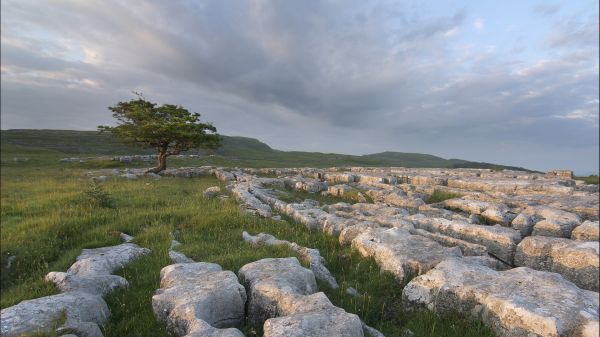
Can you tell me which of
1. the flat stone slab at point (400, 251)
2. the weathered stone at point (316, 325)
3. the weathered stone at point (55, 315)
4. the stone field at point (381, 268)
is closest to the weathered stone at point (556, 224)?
the stone field at point (381, 268)

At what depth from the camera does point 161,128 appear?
35156 mm

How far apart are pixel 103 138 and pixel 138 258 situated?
13240 cm

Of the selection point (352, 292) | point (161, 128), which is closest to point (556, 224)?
point (352, 292)

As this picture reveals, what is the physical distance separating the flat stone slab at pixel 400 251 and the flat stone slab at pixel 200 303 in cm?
441

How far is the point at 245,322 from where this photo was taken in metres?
7.20

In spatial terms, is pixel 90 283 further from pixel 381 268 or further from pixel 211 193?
pixel 211 193

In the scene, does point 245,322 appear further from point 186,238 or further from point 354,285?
point 186,238

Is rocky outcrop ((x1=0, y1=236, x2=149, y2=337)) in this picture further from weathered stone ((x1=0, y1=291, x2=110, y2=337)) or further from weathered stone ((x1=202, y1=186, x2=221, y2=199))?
weathered stone ((x1=202, y1=186, x2=221, y2=199))

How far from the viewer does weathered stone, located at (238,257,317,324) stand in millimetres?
7078

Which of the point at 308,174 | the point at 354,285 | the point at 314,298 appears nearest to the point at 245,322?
the point at 314,298

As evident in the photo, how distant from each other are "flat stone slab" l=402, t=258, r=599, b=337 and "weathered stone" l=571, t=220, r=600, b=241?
7.56 metres

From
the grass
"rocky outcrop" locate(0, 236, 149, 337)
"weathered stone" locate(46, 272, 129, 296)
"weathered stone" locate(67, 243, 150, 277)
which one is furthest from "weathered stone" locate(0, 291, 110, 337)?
"weathered stone" locate(67, 243, 150, 277)

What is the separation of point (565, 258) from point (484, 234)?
2582 mm

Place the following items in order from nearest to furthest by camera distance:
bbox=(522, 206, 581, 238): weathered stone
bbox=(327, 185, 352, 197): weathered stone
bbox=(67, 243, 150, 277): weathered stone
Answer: bbox=(67, 243, 150, 277): weathered stone → bbox=(522, 206, 581, 238): weathered stone → bbox=(327, 185, 352, 197): weathered stone
